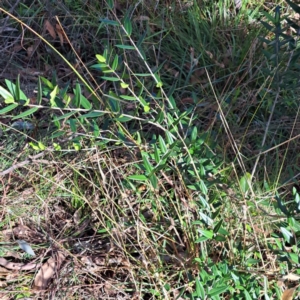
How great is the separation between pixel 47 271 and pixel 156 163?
673 mm

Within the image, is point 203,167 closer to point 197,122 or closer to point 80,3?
point 197,122

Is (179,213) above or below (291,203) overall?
below

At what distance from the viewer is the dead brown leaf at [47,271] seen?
6.79ft

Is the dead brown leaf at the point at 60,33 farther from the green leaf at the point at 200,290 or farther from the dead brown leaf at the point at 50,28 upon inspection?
the green leaf at the point at 200,290

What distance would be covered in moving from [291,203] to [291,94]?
0.56 meters

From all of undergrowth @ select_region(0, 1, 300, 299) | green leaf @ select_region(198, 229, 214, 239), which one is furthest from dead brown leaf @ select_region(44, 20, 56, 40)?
green leaf @ select_region(198, 229, 214, 239)

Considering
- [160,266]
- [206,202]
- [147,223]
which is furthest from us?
[147,223]

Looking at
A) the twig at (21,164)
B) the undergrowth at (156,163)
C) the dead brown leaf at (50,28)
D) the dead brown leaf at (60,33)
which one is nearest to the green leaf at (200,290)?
the undergrowth at (156,163)

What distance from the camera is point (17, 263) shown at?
2.12m

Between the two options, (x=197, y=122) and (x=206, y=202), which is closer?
(x=206, y=202)

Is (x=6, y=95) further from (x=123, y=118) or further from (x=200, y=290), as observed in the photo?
(x=200, y=290)

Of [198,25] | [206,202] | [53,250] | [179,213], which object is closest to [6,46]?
[198,25]

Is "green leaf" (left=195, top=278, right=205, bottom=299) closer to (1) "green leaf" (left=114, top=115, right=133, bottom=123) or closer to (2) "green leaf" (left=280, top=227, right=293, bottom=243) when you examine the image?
(2) "green leaf" (left=280, top=227, right=293, bottom=243)

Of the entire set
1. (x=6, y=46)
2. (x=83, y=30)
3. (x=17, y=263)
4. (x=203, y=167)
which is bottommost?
(x=17, y=263)
